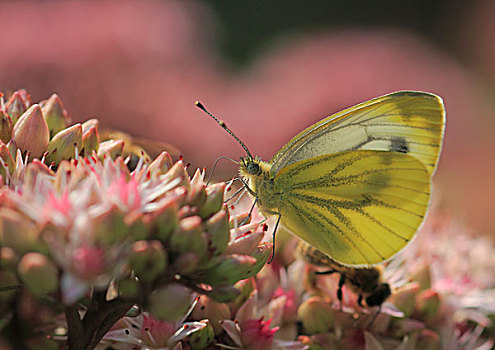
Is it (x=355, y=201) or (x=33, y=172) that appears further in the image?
(x=355, y=201)

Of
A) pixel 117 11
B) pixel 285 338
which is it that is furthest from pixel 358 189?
pixel 117 11

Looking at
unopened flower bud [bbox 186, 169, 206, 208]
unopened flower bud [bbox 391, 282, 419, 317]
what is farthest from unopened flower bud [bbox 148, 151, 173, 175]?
unopened flower bud [bbox 391, 282, 419, 317]

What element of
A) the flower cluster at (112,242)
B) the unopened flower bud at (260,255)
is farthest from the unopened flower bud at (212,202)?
the unopened flower bud at (260,255)

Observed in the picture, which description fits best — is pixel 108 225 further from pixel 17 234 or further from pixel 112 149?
pixel 112 149

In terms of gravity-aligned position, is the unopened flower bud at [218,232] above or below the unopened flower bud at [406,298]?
above

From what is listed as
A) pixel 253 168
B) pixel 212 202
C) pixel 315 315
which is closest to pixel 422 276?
pixel 315 315

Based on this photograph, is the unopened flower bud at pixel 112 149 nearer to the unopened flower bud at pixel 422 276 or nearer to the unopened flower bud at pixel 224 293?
the unopened flower bud at pixel 224 293

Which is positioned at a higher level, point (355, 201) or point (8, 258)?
point (355, 201)
